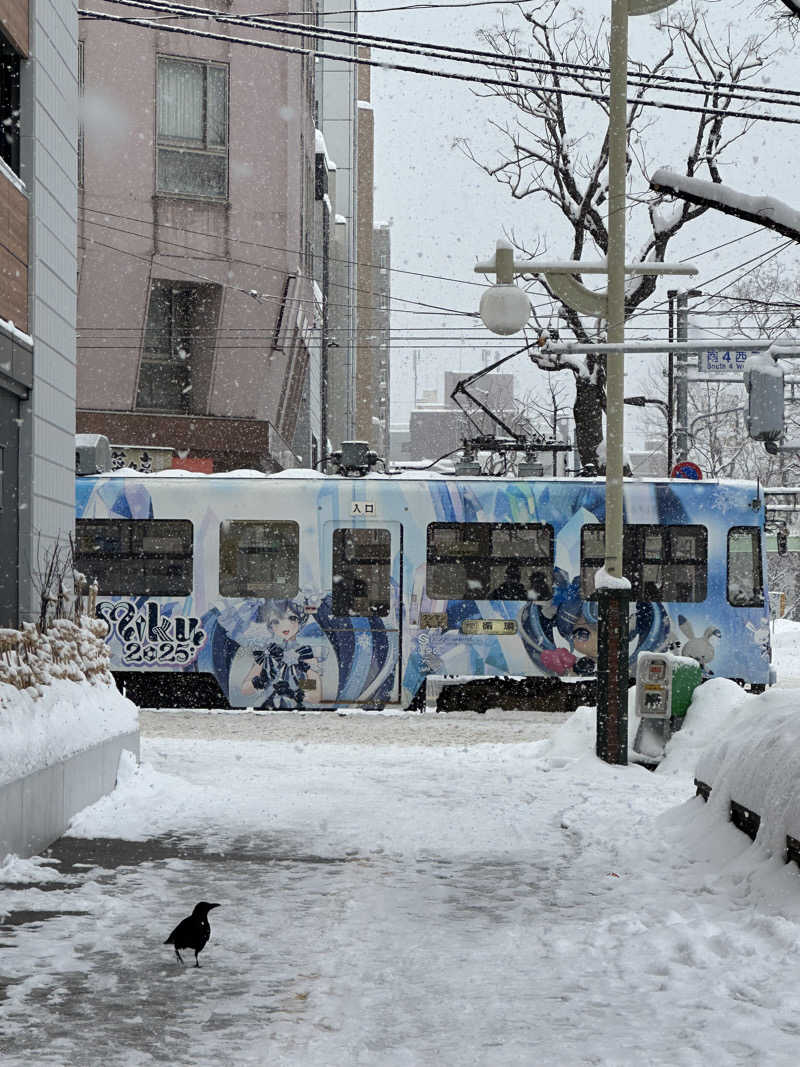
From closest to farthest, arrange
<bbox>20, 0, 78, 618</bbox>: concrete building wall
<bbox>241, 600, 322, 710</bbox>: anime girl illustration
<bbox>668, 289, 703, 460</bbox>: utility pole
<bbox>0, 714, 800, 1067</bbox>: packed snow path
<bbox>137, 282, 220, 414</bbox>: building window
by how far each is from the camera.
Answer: <bbox>0, 714, 800, 1067</bbox>: packed snow path, <bbox>20, 0, 78, 618</bbox>: concrete building wall, <bbox>241, 600, 322, 710</bbox>: anime girl illustration, <bbox>137, 282, 220, 414</bbox>: building window, <bbox>668, 289, 703, 460</bbox>: utility pole

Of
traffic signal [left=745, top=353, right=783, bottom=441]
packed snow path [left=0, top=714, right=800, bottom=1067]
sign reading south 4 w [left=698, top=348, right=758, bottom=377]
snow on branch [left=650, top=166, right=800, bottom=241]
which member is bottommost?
packed snow path [left=0, top=714, right=800, bottom=1067]

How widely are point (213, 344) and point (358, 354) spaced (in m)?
44.9

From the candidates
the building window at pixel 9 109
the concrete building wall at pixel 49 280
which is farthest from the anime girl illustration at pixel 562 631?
the building window at pixel 9 109

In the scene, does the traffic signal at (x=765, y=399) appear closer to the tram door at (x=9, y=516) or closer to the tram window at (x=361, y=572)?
the tram door at (x=9, y=516)

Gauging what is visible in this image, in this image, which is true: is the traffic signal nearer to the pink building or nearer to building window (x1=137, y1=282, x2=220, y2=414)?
the pink building

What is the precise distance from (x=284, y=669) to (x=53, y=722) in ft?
33.3

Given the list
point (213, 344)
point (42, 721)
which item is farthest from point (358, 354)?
point (42, 721)

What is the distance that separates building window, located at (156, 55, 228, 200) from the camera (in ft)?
98.6

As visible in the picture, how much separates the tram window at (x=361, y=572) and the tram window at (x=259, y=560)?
1.95 feet

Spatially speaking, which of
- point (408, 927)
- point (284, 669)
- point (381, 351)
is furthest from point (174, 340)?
point (381, 351)

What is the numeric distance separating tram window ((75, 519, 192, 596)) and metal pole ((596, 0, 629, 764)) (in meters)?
8.03

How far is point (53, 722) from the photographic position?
10539 millimetres

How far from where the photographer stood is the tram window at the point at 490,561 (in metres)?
20.9

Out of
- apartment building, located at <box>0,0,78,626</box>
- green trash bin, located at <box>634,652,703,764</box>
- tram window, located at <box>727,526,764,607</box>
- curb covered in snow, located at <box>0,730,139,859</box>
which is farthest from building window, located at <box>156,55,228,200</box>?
curb covered in snow, located at <box>0,730,139,859</box>
